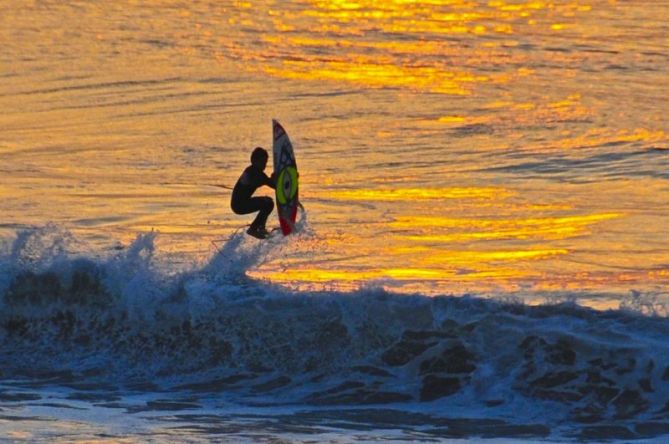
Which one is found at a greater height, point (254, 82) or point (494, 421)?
point (254, 82)

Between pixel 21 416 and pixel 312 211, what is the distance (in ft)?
19.8

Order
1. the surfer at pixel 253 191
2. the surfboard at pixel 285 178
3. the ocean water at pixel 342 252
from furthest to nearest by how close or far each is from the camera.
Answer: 1. the surfboard at pixel 285 178
2. the surfer at pixel 253 191
3. the ocean water at pixel 342 252

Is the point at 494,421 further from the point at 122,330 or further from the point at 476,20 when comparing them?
the point at 476,20

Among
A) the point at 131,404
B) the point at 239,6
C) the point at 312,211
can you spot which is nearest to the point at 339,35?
the point at 239,6

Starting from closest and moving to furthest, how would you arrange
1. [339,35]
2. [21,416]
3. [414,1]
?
[21,416] → [339,35] → [414,1]

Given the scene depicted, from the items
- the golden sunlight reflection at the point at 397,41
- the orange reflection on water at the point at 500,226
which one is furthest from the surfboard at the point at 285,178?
the golden sunlight reflection at the point at 397,41

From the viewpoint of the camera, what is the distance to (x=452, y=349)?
13.3 m

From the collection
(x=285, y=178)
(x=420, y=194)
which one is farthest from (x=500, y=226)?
(x=285, y=178)

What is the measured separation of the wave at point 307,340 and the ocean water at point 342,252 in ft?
0.07

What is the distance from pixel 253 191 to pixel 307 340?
1.56m

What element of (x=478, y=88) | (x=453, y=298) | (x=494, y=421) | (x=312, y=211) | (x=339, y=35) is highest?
(x=339, y=35)

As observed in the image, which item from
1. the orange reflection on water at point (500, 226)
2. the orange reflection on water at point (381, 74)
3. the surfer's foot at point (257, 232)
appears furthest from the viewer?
the orange reflection on water at point (381, 74)

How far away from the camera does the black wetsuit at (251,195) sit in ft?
47.4

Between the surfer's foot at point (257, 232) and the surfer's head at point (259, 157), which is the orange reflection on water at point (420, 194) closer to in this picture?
the surfer's foot at point (257, 232)
